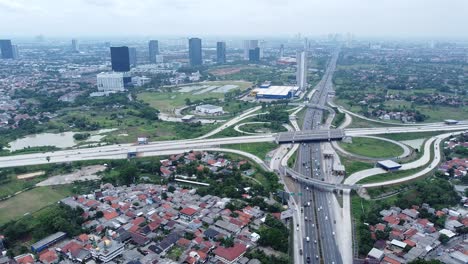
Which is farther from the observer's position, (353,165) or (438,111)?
(438,111)

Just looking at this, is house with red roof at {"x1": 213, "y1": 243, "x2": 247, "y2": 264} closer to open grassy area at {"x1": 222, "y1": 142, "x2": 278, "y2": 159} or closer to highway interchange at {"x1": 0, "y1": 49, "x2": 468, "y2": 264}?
highway interchange at {"x1": 0, "y1": 49, "x2": 468, "y2": 264}

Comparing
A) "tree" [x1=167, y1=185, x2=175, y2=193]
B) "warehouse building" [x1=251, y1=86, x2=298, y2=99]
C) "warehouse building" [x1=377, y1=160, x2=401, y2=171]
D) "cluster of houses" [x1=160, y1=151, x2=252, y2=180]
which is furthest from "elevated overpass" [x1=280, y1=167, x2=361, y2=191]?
"warehouse building" [x1=251, y1=86, x2=298, y2=99]

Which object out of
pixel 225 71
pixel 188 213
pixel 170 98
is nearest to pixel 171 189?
pixel 188 213

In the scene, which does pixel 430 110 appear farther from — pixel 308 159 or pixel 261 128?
pixel 308 159

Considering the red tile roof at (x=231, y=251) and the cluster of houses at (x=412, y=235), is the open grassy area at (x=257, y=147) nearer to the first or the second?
the cluster of houses at (x=412, y=235)

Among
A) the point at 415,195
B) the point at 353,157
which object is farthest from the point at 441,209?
the point at 353,157

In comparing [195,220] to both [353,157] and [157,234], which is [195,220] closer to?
[157,234]

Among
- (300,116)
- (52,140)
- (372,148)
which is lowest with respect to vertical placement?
(372,148)

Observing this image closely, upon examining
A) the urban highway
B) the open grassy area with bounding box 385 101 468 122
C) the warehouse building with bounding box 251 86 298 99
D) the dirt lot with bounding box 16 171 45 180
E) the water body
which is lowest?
the urban highway
